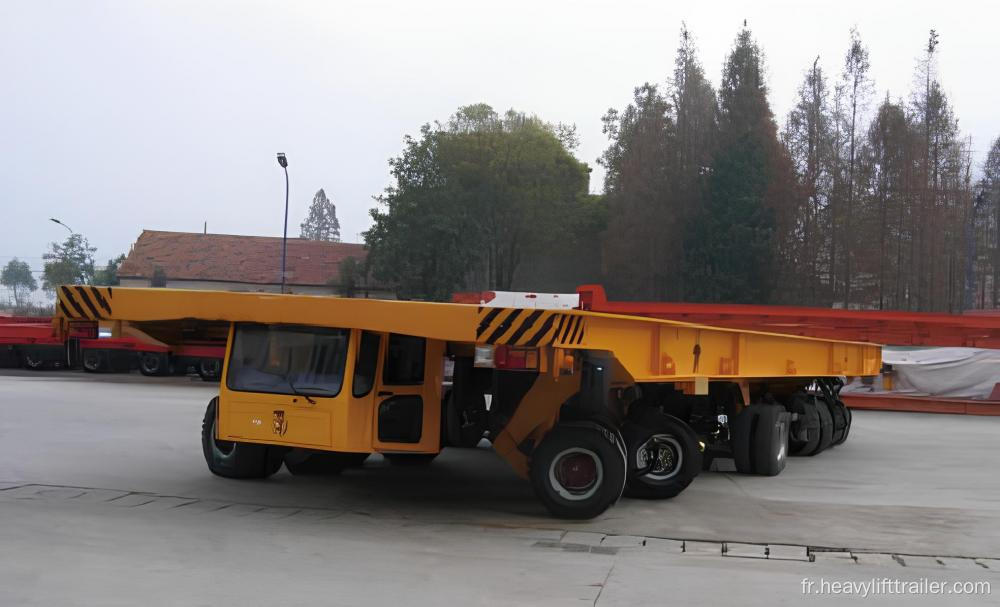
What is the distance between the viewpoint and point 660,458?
1054cm

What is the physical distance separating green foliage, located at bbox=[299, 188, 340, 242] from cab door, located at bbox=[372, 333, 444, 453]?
180m

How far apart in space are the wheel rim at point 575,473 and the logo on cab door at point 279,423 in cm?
248

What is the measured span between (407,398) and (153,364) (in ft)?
78.5

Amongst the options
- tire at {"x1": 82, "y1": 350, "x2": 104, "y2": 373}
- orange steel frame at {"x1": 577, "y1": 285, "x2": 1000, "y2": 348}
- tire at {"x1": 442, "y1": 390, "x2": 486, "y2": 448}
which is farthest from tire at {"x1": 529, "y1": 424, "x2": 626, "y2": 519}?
tire at {"x1": 82, "y1": 350, "x2": 104, "y2": 373}

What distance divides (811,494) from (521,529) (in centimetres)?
433

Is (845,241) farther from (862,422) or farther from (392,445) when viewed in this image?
(392,445)

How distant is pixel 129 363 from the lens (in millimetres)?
31141

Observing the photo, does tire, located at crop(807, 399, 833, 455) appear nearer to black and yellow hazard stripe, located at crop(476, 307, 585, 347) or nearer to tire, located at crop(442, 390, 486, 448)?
tire, located at crop(442, 390, 486, 448)

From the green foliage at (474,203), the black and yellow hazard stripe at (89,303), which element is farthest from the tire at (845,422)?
the green foliage at (474,203)

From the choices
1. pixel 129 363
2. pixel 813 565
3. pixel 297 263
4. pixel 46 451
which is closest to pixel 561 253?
pixel 297 263

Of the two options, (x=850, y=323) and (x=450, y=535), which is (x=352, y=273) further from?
(x=450, y=535)

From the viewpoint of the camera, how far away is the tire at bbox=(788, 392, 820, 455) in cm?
1484

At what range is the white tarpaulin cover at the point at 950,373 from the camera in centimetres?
2542

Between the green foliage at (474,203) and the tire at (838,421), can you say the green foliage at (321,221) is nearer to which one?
the green foliage at (474,203)
